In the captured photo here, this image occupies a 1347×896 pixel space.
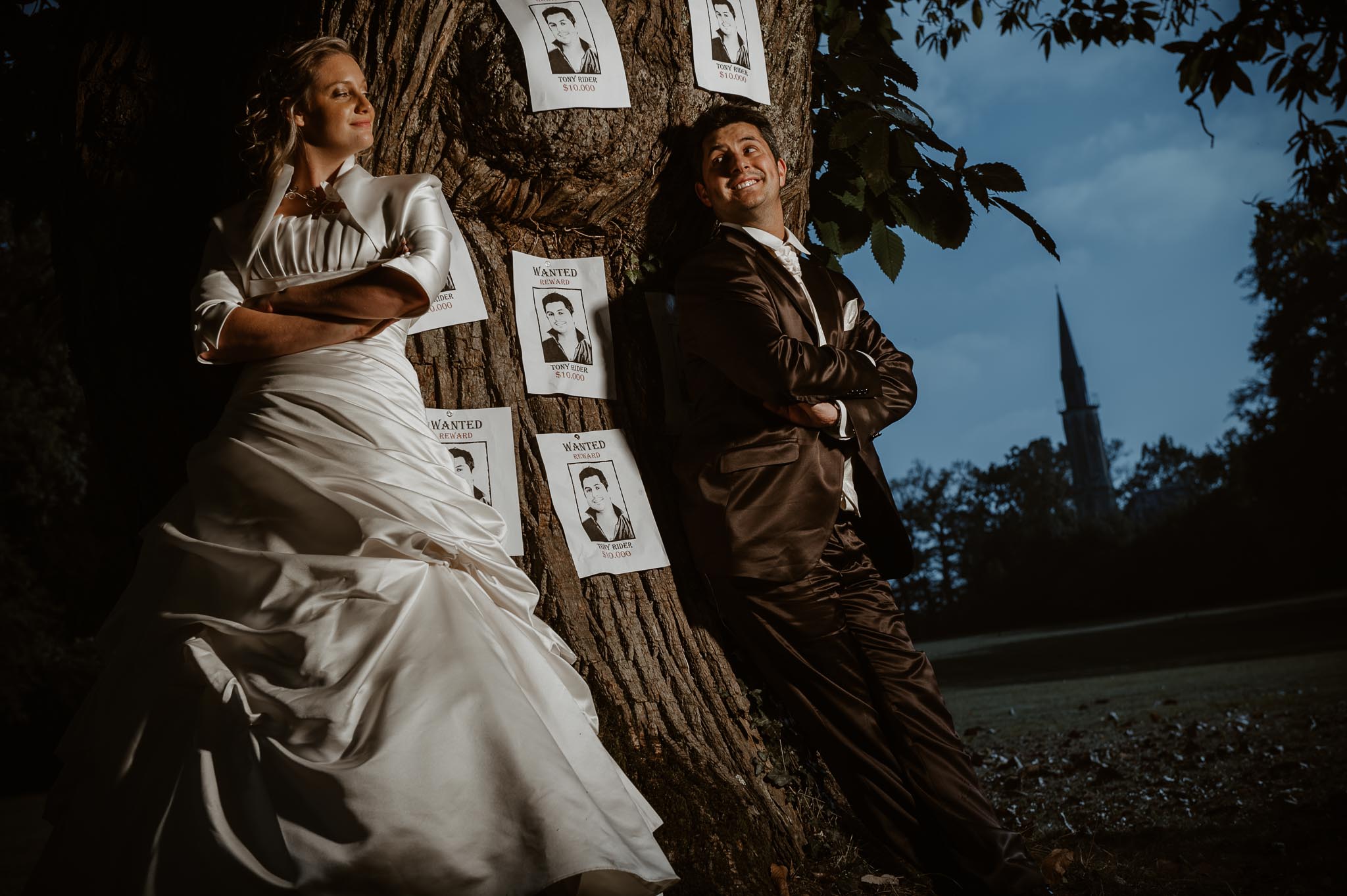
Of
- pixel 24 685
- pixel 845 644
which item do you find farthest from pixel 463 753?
pixel 24 685

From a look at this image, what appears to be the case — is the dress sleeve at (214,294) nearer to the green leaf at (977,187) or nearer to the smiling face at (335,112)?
the smiling face at (335,112)

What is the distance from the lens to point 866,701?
3.01m

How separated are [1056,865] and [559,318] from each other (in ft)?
7.27

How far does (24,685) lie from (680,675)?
12036 millimetres

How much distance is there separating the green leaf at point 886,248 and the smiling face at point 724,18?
0.89 meters

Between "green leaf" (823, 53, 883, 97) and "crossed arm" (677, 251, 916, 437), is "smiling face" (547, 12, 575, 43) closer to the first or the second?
"crossed arm" (677, 251, 916, 437)

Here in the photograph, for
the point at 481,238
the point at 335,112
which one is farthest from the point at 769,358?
the point at 335,112

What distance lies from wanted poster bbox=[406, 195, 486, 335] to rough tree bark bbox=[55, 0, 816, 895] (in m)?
0.04

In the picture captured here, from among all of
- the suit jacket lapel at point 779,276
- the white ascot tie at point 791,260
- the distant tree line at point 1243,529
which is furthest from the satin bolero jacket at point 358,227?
the distant tree line at point 1243,529

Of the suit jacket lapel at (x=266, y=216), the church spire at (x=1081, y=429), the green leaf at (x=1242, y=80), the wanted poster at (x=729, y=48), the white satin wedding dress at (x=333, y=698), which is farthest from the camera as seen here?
the church spire at (x=1081, y=429)

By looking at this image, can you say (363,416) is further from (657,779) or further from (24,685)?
(24,685)

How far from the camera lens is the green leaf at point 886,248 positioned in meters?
3.72

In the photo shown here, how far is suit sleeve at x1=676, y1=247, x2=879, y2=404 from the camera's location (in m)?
2.87

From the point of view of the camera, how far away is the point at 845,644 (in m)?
3.02
